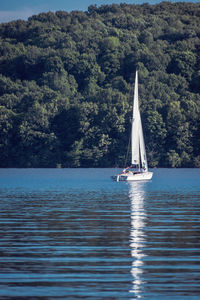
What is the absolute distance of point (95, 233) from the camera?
3019cm

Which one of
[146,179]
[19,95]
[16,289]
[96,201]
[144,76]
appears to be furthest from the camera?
[144,76]

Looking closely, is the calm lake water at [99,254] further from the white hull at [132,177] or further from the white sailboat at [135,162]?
the white sailboat at [135,162]

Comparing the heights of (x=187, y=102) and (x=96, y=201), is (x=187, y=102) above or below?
above

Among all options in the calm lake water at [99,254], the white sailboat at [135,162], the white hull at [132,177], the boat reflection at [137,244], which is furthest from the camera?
the white sailboat at [135,162]

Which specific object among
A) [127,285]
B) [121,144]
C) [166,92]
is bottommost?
[127,285]

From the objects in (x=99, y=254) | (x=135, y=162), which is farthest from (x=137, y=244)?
(x=135, y=162)

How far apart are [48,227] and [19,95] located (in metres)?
150

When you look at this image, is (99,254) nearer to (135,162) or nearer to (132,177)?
(132,177)

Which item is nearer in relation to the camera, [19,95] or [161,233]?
[161,233]

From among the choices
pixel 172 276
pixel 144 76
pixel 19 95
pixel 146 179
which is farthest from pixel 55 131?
pixel 172 276

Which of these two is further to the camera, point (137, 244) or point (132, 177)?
point (132, 177)

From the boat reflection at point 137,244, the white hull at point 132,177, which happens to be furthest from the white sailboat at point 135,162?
the boat reflection at point 137,244

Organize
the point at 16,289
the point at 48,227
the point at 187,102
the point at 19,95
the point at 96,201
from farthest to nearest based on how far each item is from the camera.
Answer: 1. the point at 19,95
2. the point at 187,102
3. the point at 96,201
4. the point at 48,227
5. the point at 16,289

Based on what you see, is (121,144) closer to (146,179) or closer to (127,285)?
(146,179)
